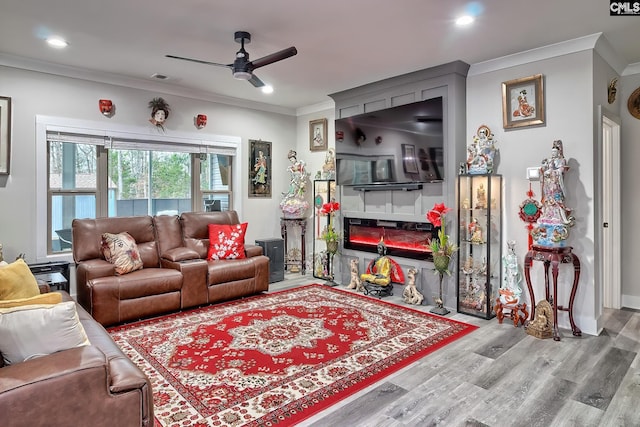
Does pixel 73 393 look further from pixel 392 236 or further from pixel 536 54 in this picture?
pixel 536 54

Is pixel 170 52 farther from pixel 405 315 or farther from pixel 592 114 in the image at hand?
pixel 592 114

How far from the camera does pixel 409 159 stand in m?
4.56

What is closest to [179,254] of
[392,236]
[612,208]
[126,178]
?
[126,178]

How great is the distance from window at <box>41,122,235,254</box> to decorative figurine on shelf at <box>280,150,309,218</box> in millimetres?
872

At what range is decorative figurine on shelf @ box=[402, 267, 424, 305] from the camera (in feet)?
14.5

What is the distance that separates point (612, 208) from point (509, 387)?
9.10ft

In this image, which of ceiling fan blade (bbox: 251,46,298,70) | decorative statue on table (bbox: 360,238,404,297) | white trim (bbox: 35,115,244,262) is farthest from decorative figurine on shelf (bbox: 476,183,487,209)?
white trim (bbox: 35,115,244,262)

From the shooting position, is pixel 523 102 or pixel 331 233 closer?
pixel 523 102

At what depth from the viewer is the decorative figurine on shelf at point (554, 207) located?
11.2 feet

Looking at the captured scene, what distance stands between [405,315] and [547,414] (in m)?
1.80

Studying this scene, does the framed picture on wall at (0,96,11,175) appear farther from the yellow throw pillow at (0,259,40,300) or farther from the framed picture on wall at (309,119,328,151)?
the framed picture on wall at (309,119,328,151)

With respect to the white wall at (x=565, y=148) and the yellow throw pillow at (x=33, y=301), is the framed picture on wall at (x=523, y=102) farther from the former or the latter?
the yellow throw pillow at (x=33, y=301)

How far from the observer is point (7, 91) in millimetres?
4004

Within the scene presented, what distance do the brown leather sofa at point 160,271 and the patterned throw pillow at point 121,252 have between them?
7 centimetres
